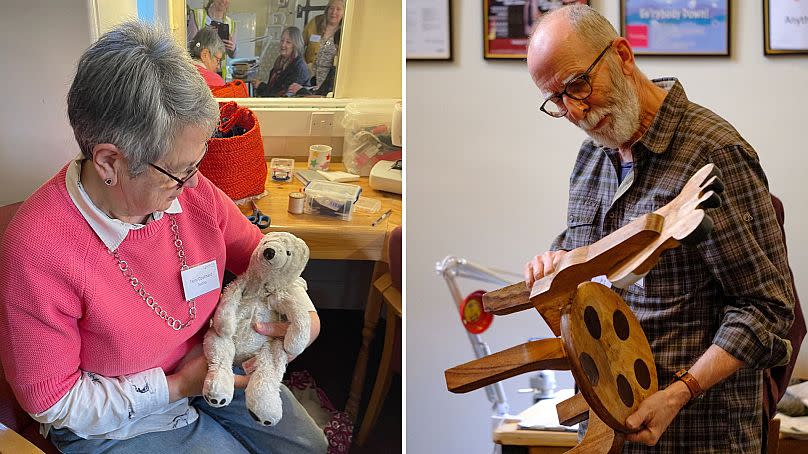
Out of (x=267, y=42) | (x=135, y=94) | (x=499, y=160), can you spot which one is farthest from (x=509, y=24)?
(x=135, y=94)

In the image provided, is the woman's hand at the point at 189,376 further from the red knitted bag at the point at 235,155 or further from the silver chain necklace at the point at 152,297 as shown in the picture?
the red knitted bag at the point at 235,155

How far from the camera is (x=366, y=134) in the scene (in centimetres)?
160

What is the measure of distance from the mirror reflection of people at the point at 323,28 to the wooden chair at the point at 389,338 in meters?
0.37

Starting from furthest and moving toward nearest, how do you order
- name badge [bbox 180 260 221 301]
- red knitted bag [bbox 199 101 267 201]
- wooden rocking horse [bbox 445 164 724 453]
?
red knitted bag [bbox 199 101 267 201], name badge [bbox 180 260 221 301], wooden rocking horse [bbox 445 164 724 453]

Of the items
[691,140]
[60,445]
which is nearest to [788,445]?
[691,140]

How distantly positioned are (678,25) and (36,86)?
1916 millimetres

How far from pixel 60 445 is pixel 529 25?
1.84 meters

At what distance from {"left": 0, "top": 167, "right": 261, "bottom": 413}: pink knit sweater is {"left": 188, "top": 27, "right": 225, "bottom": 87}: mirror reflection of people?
20 cm

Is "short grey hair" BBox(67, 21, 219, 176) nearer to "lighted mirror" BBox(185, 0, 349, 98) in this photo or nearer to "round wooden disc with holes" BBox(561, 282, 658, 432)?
"lighted mirror" BBox(185, 0, 349, 98)

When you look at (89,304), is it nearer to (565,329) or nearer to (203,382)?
(203,382)

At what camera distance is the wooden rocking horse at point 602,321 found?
3.55ft

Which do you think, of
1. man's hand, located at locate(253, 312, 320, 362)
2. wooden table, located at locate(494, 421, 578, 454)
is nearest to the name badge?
man's hand, located at locate(253, 312, 320, 362)

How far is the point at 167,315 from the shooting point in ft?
4.62

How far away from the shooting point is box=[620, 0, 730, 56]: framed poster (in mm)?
2596
